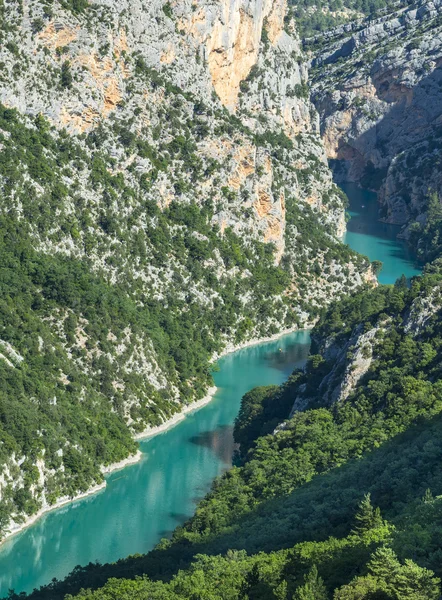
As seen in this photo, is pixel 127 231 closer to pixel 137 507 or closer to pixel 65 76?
pixel 65 76

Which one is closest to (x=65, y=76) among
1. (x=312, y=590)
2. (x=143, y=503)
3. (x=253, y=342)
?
(x=253, y=342)

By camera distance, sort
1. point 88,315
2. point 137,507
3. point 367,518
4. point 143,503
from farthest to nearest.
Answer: point 88,315
point 143,503
point 137,507
point 367,518

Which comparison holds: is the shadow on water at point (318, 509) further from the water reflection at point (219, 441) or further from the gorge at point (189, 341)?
the water reflection at point (219, 441)

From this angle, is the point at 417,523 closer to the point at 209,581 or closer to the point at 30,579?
the point at 209,581

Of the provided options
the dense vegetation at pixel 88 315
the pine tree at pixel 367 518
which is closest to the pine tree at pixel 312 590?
the pine tree at pixel 367 518

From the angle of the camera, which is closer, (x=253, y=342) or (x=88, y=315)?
(x=88, y=315)

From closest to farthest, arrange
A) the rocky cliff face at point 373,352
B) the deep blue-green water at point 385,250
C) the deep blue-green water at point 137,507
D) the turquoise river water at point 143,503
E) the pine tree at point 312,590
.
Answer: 1. the pine tree at point 312,590
2. the deep blue-green water at point 137,507
3. the turquoise river water at point 143,503
4. the rocky cliff face at point 373,352
5. the deep blue-green water at point 385,250
